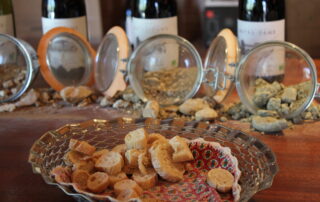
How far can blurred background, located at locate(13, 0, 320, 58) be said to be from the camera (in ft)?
5.02

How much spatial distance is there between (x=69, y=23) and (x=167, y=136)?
41 cm

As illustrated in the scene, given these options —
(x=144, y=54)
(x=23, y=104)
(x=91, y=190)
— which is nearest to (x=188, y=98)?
(x=144, y=54)

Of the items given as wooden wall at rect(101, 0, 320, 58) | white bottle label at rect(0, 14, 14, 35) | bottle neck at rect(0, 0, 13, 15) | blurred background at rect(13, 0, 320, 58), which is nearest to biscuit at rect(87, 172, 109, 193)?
white bottle label at rect(0, 14, 14, 35)

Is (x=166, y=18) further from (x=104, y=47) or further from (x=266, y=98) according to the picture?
(x=266, y=98)

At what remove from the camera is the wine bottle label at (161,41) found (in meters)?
0.90

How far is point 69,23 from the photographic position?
987 millimetres

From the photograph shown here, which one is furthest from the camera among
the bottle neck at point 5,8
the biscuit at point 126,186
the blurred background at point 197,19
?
the blurred background at point 197,19

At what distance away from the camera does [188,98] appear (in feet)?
2.86

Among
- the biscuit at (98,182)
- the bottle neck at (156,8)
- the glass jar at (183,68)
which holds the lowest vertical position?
the biscuit at (98,182)

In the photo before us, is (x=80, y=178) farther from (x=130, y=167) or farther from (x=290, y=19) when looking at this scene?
(x=290, y=19)

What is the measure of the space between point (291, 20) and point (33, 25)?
0.68 m

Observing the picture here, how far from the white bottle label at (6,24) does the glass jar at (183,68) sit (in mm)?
197

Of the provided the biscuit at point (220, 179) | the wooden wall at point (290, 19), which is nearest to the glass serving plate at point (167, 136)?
the biscuit at point (220, 179)

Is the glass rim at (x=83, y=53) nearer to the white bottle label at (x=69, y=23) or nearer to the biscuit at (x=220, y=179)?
the white bottle label at (x=69, y=23)
